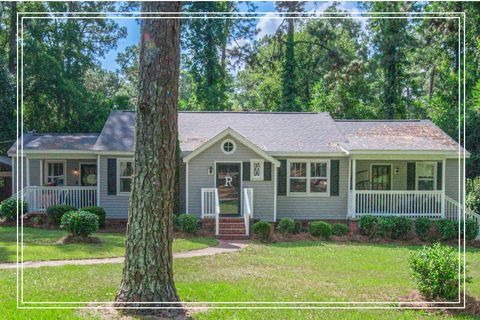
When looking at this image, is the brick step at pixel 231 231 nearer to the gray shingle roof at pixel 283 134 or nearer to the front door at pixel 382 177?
the gray shingle roof at pixel 283 134

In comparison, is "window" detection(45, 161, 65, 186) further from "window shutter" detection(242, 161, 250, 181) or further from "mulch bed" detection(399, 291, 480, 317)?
"mulch bed" detection(399, 291, 480, 317)

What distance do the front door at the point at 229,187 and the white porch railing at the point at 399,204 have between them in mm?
4560

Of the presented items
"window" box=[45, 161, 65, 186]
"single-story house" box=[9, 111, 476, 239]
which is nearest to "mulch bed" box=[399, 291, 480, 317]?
"single-story house" box=[9, 111, 476, 239]

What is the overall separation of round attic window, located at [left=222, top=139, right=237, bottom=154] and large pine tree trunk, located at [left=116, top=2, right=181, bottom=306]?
9.61m

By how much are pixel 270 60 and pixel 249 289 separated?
73.0 ft

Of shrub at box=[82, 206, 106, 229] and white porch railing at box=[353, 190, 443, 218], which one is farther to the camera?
white porch railing at box=[353, 190, 443, 218]

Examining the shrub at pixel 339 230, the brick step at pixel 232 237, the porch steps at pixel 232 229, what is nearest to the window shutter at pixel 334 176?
the shrub at pixel 339 230

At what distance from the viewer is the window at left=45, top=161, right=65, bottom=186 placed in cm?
1761

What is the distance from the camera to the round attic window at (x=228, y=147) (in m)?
15.1

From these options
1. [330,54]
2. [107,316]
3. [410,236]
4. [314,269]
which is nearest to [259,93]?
[330,54]

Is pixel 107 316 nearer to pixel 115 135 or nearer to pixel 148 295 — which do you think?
pixel 148 295

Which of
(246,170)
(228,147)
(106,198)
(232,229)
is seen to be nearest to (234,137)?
(228,147)

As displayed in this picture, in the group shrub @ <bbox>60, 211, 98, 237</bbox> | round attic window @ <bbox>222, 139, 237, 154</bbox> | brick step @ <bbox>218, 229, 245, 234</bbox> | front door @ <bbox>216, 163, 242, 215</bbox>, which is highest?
round attic window @ <bbox>222, 139, 237, 154</bbox>

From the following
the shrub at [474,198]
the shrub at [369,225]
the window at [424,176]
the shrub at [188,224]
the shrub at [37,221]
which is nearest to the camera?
the shrub at [188,224]
